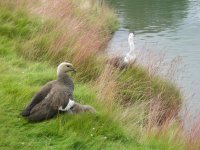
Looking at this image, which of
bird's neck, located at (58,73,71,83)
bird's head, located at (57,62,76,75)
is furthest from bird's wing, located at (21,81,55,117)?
bird's head, located at (57,62,76,75)

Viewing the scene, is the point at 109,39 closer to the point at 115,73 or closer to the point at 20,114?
the point at 115,73

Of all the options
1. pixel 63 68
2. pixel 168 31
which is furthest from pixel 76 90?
pixel 168 31

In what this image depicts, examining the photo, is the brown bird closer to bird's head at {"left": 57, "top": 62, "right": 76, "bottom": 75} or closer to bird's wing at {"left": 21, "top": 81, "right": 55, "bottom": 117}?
bird's wing at {"left": 21, "top": 81, "right": 55, "bottom": 117}

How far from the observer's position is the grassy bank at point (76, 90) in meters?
6.12

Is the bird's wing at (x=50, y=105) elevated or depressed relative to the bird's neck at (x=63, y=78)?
depressed

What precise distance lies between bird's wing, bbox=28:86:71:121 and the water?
4.11m

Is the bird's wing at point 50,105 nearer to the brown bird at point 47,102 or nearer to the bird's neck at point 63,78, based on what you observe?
the brown bird at point 47,102

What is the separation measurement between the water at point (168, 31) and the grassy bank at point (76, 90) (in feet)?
4.90

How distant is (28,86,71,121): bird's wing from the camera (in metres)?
6.27

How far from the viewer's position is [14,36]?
10203 millimetres

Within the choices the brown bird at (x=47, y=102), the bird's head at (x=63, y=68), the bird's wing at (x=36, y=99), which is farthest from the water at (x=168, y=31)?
the bird's wing at (x=36, y=99)

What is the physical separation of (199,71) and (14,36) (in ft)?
18.9

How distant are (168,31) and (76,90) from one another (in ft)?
39.5

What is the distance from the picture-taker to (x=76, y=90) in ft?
25.4
